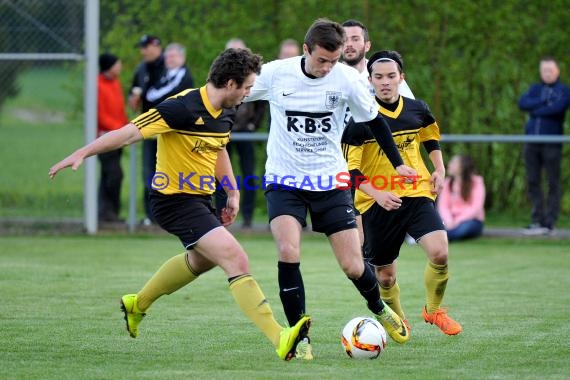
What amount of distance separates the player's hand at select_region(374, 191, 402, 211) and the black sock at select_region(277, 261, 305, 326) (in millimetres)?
875

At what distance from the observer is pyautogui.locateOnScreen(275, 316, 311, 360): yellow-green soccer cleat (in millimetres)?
6352

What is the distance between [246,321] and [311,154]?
5.88 ft

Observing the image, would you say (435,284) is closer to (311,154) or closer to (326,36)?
(311,154)

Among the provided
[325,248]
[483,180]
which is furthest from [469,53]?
[325,248]

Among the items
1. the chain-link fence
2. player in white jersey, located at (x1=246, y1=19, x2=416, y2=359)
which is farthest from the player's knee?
the chain-link fence

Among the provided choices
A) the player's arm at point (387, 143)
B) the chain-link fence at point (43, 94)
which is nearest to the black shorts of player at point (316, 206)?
the player's arm at point (387, 143)

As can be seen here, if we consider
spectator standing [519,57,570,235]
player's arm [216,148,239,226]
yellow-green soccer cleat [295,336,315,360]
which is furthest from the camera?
spectator standing [519,57,570,235]

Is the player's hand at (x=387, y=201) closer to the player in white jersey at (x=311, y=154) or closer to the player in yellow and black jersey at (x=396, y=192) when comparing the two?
the player in yellow and black jersey at (x=396, y=192)

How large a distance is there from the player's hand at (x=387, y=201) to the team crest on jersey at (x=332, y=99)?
77 centimetres

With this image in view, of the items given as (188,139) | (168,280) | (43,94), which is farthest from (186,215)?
(43,94)

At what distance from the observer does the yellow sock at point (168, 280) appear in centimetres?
721

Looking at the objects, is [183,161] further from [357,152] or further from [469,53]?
[469,53]

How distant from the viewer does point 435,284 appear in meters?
7.87

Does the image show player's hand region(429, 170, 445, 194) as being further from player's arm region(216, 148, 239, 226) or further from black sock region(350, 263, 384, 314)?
player's arm region(216, 148, 239, 226)
